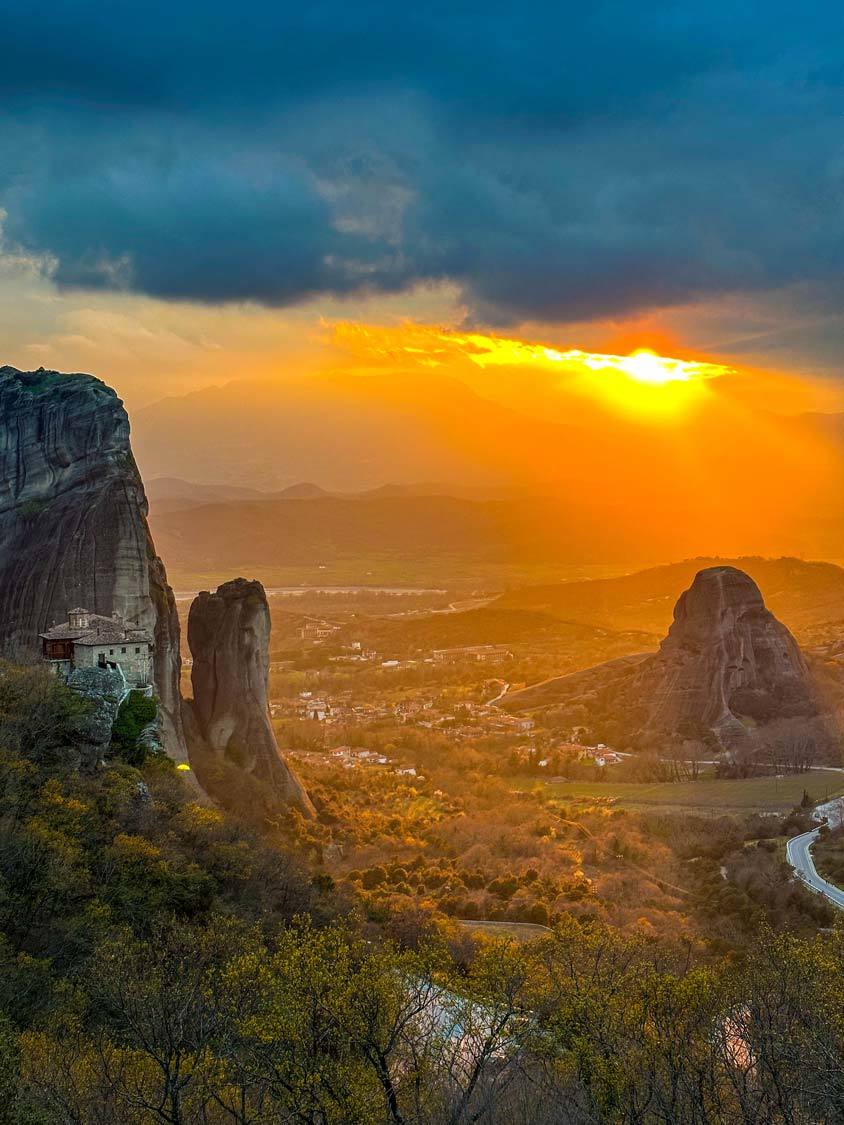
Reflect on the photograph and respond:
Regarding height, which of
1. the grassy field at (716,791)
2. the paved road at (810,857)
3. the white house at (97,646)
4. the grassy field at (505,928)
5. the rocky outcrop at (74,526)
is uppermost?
the rocky outcrop at (74,526)

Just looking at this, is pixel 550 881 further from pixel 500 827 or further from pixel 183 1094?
pixel 183 1094

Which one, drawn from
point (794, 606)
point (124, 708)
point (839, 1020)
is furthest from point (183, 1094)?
point (794, 606)

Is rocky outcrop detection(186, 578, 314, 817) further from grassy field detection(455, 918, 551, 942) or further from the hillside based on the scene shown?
the hillside

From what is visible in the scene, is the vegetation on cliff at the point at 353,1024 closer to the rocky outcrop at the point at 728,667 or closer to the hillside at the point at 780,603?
the rocky outcrop at the point at 728,667

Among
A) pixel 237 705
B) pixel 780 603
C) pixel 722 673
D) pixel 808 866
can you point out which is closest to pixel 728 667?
pixel 722 673

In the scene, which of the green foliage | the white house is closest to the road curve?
the green foliage

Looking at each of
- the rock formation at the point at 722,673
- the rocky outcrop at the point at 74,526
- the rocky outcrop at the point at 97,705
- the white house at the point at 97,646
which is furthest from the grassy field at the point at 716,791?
the rocky outcrop at the point at 97,705

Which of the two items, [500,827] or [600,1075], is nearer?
[600,1075]
